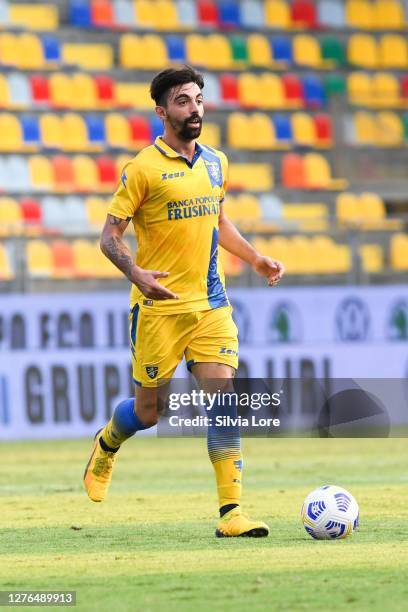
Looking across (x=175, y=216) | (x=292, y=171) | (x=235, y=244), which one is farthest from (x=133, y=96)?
(x=175, y=216)

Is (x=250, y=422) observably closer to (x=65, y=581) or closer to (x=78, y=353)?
(x=65, y=581)

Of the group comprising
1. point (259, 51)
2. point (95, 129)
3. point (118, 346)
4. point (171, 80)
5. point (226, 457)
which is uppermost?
point (259, 51)

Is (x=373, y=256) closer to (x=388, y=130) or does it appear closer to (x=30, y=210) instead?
(x=388, y=130)

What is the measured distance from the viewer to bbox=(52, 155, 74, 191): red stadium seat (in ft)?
69.2

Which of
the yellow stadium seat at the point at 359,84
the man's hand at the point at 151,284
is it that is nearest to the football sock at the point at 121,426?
the man's hand at the point at 151,284

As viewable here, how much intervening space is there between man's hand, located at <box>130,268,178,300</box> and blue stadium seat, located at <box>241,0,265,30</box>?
18862mm

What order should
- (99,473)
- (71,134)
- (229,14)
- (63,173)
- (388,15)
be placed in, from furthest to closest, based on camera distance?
(388,15), (229,14), (71,134), (63,173), (99,473)

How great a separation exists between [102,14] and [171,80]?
17.0m

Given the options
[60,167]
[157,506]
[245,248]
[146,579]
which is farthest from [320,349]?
[146,579]

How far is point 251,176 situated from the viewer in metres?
22.7

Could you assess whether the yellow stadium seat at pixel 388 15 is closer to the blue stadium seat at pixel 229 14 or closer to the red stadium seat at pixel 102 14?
the blue stadium seat at pixel 229 14

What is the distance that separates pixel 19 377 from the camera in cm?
1580

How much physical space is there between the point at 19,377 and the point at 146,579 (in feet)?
33.1

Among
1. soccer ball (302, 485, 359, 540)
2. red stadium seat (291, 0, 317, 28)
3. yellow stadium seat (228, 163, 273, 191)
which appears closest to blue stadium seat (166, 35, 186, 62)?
yellow stadium seat (228, 163, 273, 191)
